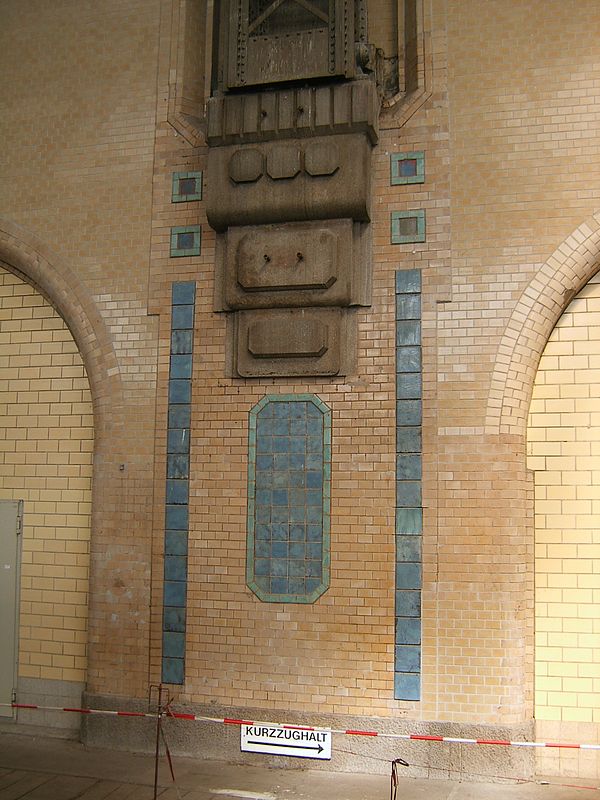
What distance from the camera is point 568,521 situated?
748 centimetres

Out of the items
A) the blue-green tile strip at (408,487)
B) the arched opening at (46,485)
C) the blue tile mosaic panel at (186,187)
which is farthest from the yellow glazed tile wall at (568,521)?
the arched opening at (46,485)

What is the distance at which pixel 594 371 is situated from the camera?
7.59 m

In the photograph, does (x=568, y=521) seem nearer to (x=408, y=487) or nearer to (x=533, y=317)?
(x=408, y=487)

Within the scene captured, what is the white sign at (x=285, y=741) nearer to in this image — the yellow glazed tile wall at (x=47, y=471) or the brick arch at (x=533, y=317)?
the yellow glazed tile wall at (x=47, y=471)

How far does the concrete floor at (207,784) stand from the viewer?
6.75m

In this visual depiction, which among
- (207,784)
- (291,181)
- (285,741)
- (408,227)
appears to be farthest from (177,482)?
(408,227)

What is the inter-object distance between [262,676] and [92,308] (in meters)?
3.97

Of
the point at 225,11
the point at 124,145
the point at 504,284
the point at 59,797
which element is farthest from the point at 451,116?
the point at 59,797

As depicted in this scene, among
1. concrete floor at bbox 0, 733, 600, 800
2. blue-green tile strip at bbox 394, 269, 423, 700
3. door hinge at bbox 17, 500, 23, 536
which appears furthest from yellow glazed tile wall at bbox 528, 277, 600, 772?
door hinge at bbox 17, 500, 23, 536

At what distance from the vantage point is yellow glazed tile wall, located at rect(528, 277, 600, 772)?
287 inches

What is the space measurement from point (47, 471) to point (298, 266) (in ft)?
11.3

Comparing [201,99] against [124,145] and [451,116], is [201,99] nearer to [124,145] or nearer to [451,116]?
[124,145]

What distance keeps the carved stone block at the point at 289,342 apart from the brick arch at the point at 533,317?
4.84 feet

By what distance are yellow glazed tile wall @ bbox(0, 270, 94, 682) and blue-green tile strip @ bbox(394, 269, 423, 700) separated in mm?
3229
